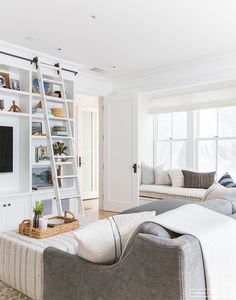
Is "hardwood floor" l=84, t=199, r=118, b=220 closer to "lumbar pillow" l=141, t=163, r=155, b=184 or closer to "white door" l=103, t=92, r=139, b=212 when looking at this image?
"white door" l=103, t=92, r=139, b=212

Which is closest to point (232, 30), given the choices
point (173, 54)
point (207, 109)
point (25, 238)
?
point (173, 54)

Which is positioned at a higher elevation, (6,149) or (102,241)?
(6,149)

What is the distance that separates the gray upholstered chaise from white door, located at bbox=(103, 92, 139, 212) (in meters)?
3.73

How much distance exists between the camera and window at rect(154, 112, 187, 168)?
19.7ft

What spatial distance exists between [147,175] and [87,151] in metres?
1.92

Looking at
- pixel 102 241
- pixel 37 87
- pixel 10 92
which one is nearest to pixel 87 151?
pixel 37 87

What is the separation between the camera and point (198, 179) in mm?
5195

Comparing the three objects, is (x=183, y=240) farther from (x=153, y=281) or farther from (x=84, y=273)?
(x=84, y=273)

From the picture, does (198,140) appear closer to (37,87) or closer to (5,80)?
(37,87)

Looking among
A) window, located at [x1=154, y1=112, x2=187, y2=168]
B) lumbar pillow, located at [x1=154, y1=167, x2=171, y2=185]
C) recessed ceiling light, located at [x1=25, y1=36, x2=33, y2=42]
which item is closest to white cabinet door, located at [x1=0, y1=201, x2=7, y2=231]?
recessed ceiling light, located at [x1=25, y1=36, x2=33, y2=42]

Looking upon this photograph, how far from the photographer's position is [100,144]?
19.4 feet

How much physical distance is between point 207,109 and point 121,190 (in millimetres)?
2323

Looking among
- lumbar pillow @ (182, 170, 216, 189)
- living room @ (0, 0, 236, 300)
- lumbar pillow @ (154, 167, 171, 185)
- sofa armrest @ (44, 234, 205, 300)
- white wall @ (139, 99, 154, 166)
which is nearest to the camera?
sofa armrest @ (44, 234, 205, 300)

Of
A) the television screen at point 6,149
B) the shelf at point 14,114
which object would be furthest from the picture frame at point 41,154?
the shelf at point 14,114
